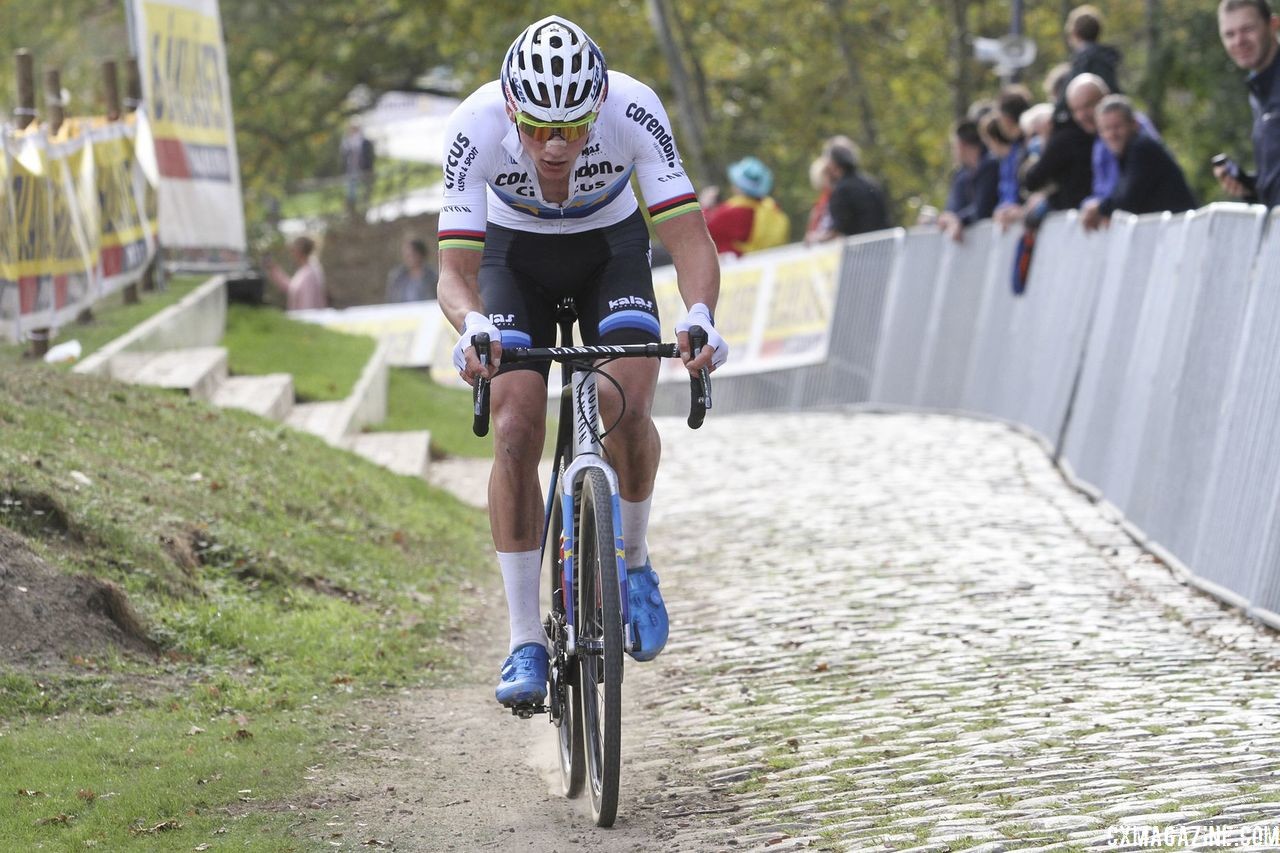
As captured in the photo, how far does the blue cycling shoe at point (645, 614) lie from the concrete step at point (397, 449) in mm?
6918

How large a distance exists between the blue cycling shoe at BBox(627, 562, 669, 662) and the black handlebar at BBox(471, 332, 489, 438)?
732mm

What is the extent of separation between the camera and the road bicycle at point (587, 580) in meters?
5.66

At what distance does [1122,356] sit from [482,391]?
6.81 metres

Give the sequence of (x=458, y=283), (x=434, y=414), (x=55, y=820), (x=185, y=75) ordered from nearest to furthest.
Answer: (x=55, y=820) → (x=458, y=283) → (x=434, y=414) → (x=185, y=75)

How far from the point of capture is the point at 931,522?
38.0 ft

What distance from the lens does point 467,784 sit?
6.45 meters

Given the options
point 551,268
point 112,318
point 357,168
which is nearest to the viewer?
point 551,268

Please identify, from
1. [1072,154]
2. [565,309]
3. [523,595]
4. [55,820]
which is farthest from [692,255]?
[1072,154]

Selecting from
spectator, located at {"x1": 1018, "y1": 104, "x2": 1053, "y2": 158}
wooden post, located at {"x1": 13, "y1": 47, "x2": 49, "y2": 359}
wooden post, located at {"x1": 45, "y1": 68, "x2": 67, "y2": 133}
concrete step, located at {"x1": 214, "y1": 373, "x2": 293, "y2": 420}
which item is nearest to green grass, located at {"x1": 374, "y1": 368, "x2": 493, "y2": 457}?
concrete step, located at {"x1": 214, "y1": 373, "x2": 293, "y2": 420}

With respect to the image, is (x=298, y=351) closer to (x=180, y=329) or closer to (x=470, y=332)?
(x=180, y=329)

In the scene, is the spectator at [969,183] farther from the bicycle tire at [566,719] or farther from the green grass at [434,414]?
the bicycle tire at [566,719]

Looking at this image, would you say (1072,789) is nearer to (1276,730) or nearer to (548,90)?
(1276,730)

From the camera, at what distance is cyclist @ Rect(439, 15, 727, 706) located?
6.17m

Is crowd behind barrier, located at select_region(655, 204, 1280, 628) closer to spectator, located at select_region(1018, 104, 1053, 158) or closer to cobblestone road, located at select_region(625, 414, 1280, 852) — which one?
cobblestone road, located at select_region(625, 414, 1280, 852)
